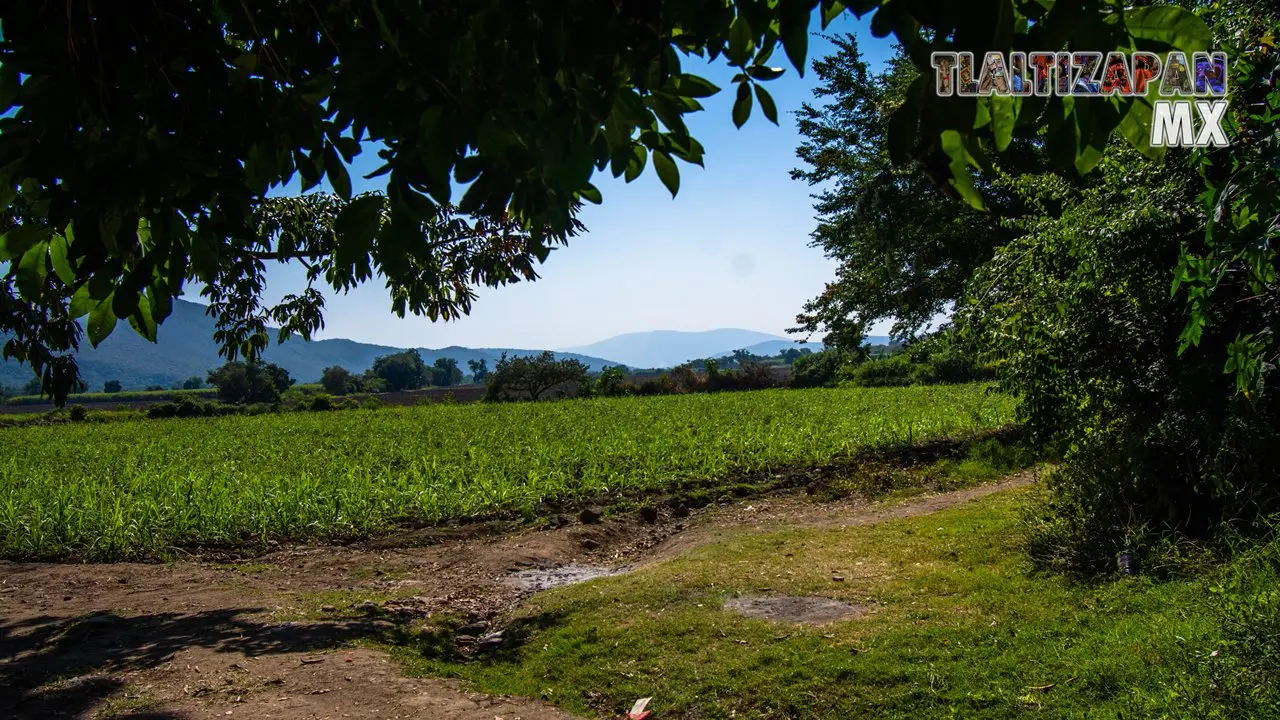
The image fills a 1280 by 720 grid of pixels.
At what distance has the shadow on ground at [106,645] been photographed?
407 centimetres

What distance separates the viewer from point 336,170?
7.98 feet

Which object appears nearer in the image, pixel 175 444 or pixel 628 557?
pixel 628 557

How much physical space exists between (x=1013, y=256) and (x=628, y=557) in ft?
15.6

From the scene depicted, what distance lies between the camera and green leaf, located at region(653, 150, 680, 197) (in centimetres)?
231

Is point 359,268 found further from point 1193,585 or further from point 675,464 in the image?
point 675,464

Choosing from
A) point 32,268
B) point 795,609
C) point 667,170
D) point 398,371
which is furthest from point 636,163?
point 398,371

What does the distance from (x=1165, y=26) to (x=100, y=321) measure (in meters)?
2.74

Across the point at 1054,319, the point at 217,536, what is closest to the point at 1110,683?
the point at 1054,319

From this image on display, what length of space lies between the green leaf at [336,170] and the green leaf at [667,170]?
3.10ft

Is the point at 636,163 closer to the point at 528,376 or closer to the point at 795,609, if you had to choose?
the point at 795,609

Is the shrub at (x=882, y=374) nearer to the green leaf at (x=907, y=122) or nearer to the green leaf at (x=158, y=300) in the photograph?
the green leaf at (x=158, y=300)

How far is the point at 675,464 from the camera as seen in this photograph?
1277cm

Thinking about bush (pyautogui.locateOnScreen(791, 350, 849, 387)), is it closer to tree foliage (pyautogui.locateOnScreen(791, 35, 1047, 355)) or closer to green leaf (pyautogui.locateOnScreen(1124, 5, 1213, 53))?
tree foliage (pyautogui.locateOnScreen(791, 35, 1047, 355))

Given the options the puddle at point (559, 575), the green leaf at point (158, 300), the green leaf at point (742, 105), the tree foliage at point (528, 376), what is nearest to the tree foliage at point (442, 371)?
the tree foliage at point (528, 376)
